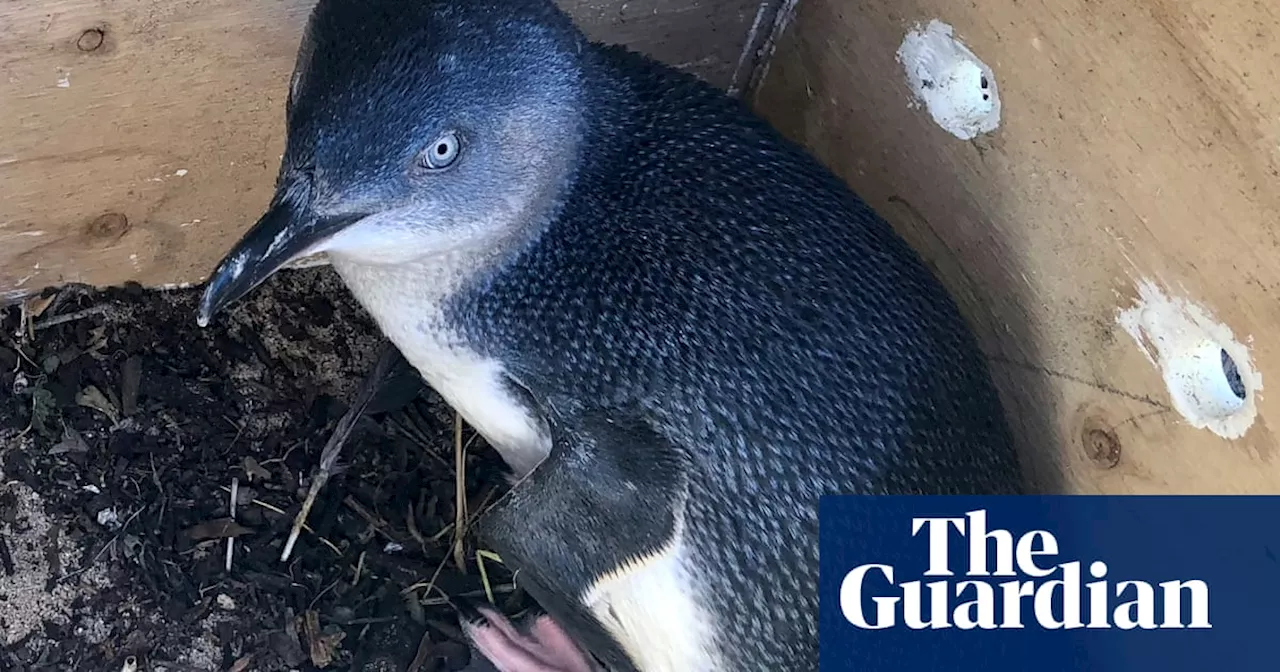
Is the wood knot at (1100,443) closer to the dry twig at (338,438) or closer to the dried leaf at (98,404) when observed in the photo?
the dry twig at (338,438)

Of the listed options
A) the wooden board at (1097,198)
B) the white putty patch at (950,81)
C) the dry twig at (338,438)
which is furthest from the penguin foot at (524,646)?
the white putty patch at (950,81)

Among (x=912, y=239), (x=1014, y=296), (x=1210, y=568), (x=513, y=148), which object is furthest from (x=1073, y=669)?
(x=513, y=148)

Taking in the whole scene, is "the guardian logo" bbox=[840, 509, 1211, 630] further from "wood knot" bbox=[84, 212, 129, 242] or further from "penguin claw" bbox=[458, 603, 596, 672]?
"wood knot" bbox=[84, 212, 129, 242]

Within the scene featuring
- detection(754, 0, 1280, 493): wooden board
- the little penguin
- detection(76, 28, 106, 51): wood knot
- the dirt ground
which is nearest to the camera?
detection(754, 0, 1280, 493): wooden board

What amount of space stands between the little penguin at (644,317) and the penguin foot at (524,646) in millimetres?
276

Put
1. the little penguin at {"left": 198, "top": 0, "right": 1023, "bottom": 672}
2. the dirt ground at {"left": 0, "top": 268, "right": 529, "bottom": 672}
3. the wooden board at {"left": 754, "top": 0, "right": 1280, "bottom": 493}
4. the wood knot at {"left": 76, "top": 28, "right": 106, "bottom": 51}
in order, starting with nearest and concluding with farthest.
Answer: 1. the wooden board at {"left": 754, "top": 0, "right": 1280, "bottom": 493}
2. the little penguin at {"left": 198, "top": 0, "right": 1023, "bottom": 672}
3. the wood knot at {"left": 76, "top": 28, "right": 106, "bottom": 51}
4. the dirt ground at {"left": 0, "top": 268, "right": 529, "bottom": 672}

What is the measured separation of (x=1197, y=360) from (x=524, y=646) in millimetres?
751

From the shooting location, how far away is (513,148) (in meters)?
1.06

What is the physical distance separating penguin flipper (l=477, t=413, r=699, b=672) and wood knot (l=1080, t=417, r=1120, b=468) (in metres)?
0.35

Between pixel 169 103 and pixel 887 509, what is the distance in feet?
2.45

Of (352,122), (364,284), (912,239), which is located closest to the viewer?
(352,122)

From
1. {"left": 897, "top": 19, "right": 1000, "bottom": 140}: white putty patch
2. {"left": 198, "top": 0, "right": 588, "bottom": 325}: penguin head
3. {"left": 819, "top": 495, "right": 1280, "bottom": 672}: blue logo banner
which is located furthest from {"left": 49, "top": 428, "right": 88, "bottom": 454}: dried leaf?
{"left": 897, "top": 19, "right": 1000, "bottom": 140}: white putty patch

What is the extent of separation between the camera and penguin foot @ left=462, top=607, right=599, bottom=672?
4.57 feet

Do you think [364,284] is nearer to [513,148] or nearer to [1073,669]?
[513,148]
